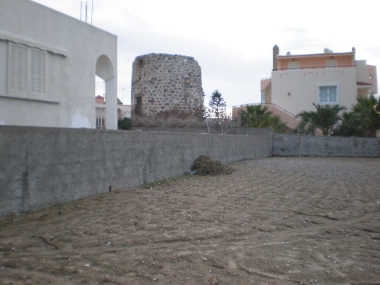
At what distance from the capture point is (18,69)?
28.9 feet

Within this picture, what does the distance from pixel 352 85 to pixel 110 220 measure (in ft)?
98.2

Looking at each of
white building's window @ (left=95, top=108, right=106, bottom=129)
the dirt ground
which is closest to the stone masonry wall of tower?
white building's window @ (left=95, top=108, right=106, bottom=129)

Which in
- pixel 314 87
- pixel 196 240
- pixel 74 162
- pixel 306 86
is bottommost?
pixel 196 240

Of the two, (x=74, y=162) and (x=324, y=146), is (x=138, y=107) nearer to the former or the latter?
(x=324, y=146)

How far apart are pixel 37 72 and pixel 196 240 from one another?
6.46 metres

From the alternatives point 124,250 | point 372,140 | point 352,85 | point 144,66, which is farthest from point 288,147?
point 124,250

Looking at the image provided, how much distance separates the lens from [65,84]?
403 inches

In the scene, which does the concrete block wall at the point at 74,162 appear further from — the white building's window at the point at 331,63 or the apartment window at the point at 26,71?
the white building's window at the point at 331,63

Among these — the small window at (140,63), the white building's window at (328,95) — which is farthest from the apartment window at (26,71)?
the white building's window at (328,95)

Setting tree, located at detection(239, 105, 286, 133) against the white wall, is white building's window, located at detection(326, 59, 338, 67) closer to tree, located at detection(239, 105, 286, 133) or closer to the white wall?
the white wall

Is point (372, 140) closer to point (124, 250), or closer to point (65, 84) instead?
point (65, 84)

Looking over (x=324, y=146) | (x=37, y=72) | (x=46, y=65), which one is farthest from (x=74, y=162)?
(x=324, y=146)

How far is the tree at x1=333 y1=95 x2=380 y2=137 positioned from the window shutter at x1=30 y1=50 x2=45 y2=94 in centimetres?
1981

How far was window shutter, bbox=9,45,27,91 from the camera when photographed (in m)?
8.70
